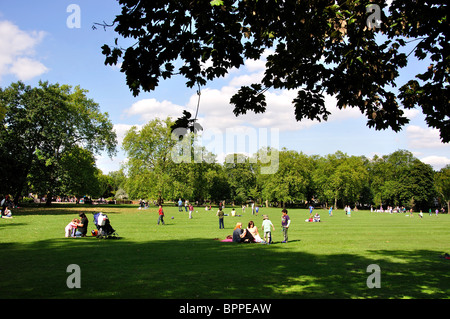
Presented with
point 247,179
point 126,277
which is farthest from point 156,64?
point 247,179

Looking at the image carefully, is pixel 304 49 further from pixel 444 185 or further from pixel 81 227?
pixel 444 185

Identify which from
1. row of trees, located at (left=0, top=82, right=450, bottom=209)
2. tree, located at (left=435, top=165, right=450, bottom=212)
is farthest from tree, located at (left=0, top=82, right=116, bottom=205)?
tree, located at (left=435, top=165, right=450, bottom=212)

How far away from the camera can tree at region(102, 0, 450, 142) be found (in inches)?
258

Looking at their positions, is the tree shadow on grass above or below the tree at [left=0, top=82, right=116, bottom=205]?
below

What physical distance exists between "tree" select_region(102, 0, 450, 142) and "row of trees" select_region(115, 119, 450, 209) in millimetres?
58454

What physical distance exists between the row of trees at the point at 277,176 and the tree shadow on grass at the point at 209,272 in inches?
2065

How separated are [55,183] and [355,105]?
5175 centimetres

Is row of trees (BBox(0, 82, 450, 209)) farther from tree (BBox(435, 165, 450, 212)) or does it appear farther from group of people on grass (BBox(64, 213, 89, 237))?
group of people on grass (BBox(64, 213, 89, 237))

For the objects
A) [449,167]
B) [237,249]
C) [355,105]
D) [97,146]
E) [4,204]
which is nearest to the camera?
[355,105]

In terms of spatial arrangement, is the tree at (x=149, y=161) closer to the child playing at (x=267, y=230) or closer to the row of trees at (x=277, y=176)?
the row of trees at (x=277, y=176)

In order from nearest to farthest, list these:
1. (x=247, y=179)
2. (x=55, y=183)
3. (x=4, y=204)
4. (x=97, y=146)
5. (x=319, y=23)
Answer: (x=319, y=23) → (x=4, y=204) → (x=55, y=183) → (x=97, y=146) → (x=247, y=179)

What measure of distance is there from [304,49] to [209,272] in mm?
6906

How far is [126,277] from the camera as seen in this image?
9.33 metres
